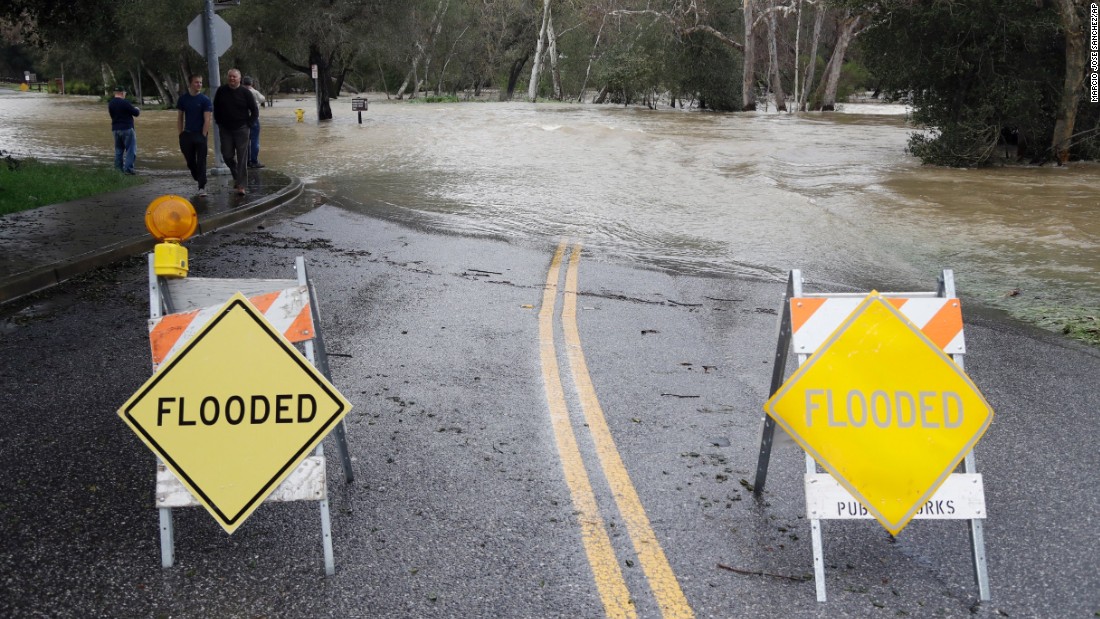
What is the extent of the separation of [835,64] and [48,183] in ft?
166

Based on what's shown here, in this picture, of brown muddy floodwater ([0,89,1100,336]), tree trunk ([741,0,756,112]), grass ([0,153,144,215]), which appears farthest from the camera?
tree trunk ([741,0,756,112])

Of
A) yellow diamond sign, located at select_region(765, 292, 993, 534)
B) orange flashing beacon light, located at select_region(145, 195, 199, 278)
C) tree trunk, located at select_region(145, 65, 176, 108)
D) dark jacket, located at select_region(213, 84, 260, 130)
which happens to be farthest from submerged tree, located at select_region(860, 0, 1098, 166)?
tree trunk, located at select_region(145, 65, 176, 108)

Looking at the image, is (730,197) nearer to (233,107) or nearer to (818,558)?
(233,107)

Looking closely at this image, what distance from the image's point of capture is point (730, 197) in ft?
67.1

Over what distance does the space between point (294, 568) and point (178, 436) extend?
2.39 feet

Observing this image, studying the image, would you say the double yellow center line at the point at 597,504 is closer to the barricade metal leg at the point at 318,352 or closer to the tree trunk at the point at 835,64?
the barricade metal leg at the point at 318,352

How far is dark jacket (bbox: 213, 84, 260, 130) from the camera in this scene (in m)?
16.3

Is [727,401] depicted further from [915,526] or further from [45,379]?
[45,379]

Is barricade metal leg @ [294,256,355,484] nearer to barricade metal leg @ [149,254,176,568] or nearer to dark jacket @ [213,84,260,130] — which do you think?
barricade metal leg @ [149,254,176,568]

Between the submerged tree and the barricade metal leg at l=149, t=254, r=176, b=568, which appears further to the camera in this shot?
the submerged tree

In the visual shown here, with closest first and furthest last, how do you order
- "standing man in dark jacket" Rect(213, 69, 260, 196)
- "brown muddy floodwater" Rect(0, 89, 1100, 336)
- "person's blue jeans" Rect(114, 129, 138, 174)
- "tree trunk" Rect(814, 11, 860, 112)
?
"brown muddy floodwater" Rect(0, 89, 1100, 336) < "standing man in dark jacket" Rect(213, 69, 260, 196) < "person's blue jeans" Rect(114, 129, 138, 174) < "tree trunk" Rect(814, 11, 860, 112)

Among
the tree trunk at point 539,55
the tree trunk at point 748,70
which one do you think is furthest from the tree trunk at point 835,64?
the tree trunk at point 539,55

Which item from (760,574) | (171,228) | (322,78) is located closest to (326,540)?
(171,228)

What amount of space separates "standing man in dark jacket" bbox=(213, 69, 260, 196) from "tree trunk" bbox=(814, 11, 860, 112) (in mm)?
42426
